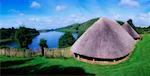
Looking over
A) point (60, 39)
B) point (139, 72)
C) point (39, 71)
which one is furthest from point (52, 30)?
point (139, 72)

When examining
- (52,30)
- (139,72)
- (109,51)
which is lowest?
(139,72)

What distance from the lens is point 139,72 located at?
1309 cm

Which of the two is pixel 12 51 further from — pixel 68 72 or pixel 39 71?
pixel 68 72

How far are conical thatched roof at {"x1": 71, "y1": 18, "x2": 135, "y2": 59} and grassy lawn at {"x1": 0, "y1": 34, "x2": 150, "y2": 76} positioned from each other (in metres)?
0.54

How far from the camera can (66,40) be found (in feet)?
43.4

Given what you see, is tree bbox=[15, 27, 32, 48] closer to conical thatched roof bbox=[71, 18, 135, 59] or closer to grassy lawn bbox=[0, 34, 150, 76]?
grassy lawn bbox=[0, 34, 150, 76]

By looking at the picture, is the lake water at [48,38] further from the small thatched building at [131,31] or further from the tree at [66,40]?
the small thatched building at [131,31]

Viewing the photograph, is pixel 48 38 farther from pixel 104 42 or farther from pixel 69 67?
pixel 104 42

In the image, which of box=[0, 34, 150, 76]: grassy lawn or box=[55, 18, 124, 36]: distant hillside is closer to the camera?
box=[0, 34, 150, 76]: grassy lawn

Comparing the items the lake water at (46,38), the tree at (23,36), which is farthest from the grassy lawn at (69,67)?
the tree at (23,36)

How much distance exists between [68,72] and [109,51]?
213 cm

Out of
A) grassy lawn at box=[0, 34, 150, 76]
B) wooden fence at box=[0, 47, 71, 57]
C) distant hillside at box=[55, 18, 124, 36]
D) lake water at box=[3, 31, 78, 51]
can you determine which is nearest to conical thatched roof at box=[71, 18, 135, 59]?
distant hillside at box=[55, 18, 124, 36]

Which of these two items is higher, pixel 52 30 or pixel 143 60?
pixel 52 30

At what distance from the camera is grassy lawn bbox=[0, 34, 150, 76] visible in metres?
12.5
